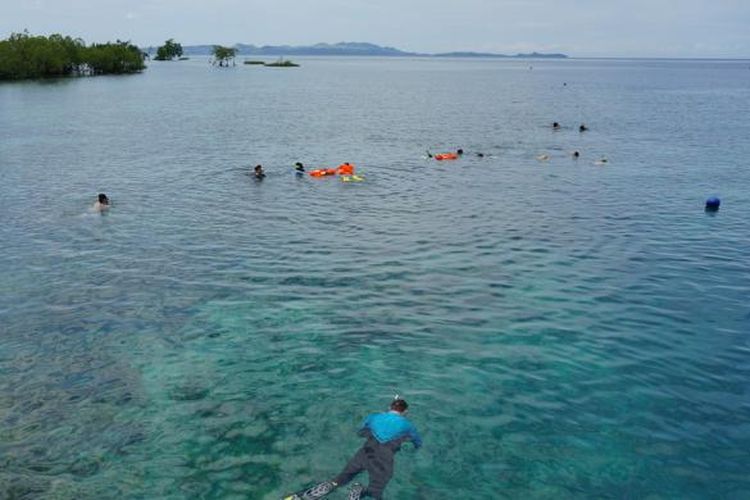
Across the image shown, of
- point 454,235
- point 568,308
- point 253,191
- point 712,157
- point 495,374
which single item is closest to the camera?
point 495,374

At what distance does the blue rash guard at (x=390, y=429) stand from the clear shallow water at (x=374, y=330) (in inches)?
48.4

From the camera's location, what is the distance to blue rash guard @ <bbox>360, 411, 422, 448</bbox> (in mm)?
15789

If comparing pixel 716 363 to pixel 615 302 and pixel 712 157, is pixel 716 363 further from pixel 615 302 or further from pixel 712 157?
pixel 712 157

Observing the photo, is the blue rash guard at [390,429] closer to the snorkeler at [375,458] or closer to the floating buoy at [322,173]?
the snorkeler at [375,458]

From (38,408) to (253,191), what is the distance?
31.1 meters

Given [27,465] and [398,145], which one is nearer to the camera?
[27,465]

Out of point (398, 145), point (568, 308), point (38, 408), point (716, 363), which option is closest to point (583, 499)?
point (716, 363)

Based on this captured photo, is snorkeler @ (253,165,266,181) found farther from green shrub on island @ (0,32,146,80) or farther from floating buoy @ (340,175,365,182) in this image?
green shrub on island @ (0,32,146,80)

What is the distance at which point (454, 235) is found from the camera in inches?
1476

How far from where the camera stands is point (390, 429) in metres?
15.9

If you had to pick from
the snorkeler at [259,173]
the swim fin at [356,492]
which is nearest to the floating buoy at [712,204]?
the snorkeler at [259,173]

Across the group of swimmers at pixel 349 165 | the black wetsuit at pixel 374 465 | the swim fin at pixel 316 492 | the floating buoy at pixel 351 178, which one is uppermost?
the group of swimmers at pixel 349 165

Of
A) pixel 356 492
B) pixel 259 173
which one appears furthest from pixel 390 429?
pixel 259 173

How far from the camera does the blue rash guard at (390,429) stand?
51.8ft
